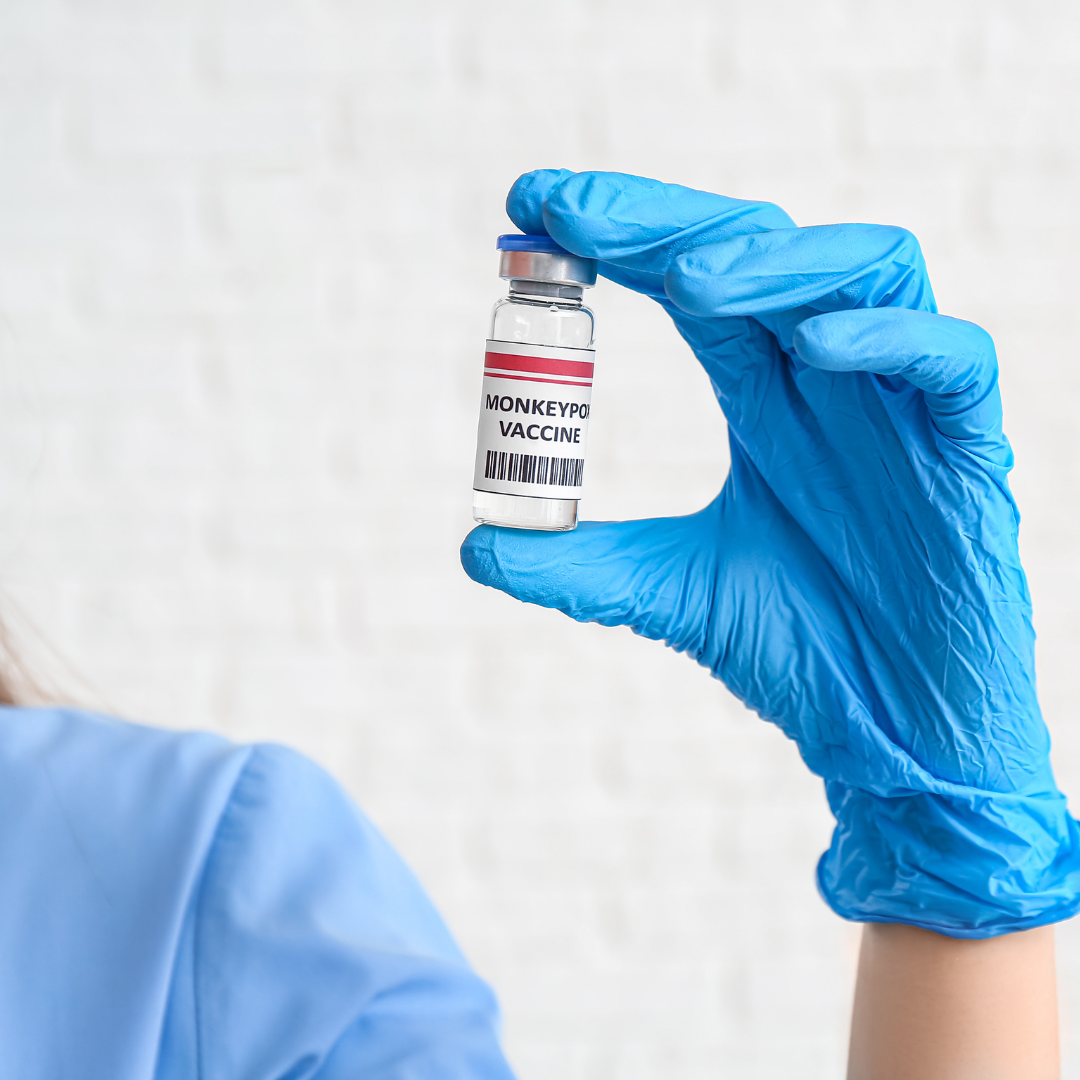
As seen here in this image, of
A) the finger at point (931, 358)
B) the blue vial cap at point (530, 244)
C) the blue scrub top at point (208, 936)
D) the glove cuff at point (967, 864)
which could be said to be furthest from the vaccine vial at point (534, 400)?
the glove cuff at point (967, 864)

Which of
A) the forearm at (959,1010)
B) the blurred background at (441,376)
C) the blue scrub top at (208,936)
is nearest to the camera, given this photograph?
the blue scrub top at (208,936)

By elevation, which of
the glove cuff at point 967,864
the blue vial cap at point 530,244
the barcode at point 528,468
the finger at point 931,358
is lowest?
the glove cuff at point 967,864

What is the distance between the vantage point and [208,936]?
639mm

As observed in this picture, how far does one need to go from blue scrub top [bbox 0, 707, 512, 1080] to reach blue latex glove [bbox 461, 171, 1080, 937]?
Result: 0.23 meters

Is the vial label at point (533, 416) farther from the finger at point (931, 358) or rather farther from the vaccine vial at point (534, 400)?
the finger at point (931, 358)

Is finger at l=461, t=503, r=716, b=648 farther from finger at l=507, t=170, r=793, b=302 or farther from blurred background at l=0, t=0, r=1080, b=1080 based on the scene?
blurred background at l=0, t=0, r=1080, b=1080

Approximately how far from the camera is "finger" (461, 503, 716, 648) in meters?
0.75

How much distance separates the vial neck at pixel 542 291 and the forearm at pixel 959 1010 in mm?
547

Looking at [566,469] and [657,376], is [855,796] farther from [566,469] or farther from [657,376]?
[657,376]

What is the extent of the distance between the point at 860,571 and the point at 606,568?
Answer: 0.67ft

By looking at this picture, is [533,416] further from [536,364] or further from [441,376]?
[441,376]

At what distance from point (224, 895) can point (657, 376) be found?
919mm

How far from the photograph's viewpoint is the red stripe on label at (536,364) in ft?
2.10

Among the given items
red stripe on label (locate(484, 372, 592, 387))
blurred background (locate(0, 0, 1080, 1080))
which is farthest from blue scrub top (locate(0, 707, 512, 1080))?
blurred background (locate(0, 0, 1080, 1080))
